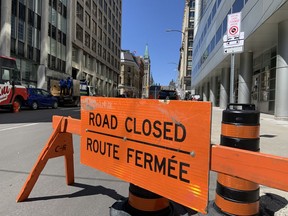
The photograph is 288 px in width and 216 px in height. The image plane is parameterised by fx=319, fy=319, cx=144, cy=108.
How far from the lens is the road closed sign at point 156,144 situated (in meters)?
2.75

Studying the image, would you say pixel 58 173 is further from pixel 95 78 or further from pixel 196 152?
pixel 95 78

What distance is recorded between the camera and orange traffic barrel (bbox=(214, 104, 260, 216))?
3.13 metres

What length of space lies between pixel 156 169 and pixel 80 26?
51.1 metres

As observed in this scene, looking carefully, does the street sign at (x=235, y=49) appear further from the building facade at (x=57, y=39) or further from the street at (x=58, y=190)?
the building facade at (x=57, y=39)

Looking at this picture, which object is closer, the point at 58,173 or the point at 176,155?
the point at 176,155

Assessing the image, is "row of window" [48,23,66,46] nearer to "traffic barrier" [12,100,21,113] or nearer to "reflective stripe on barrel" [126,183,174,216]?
"traffic barrier" [12,100,21,113]

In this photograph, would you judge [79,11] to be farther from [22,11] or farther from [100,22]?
[22,11]

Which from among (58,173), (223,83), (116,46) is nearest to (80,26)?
(223,83)

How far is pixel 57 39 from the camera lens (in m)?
41.3

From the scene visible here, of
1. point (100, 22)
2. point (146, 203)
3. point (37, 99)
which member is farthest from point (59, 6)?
point (146, 203)

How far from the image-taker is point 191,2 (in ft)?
310

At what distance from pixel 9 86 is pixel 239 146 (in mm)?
19833

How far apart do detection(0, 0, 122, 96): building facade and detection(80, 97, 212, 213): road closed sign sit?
91.8ft

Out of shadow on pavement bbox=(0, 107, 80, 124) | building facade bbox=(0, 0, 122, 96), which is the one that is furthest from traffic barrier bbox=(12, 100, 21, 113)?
building facade bbox=(0, 0, 122, 96)
